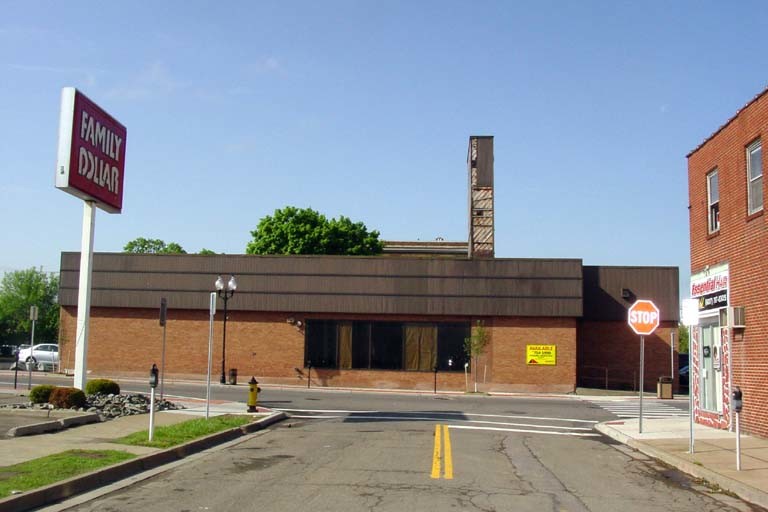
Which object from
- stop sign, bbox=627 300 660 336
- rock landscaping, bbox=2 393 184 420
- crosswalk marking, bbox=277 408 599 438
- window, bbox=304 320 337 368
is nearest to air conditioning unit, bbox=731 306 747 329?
stop sign, bbox=627 300 660 336

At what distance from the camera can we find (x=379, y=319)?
41.1 m

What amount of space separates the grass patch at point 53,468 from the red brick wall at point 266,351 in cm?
2822

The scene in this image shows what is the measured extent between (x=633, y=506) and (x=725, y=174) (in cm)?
1225

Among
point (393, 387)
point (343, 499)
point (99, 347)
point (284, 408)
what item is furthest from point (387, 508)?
point (99, 347)

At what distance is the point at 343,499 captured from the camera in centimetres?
980

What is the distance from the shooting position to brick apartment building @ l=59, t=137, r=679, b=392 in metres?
40.1

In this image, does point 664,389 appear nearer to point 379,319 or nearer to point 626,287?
point 626,287

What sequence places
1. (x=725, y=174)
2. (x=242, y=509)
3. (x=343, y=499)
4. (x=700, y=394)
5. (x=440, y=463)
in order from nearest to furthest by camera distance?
(x=242, y=509) → (x=343, y=499) → (x=440, y=463) → (x=725, y=174) → (x=700, y=394)

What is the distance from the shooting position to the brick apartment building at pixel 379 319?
40125 millimetres

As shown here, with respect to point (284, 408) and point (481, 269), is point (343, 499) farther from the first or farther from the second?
point (481, 269)

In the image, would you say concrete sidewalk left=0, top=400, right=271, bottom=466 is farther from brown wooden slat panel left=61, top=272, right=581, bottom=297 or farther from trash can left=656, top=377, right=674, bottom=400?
trash can left=656, top=377, right=674, bottom=400

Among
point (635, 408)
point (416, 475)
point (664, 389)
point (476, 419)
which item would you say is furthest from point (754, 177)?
point (664, 389)

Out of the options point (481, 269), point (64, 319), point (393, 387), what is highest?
point (481, 269)

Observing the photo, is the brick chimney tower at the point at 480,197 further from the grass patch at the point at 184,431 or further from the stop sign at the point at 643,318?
the grass patch at the point at 184,431
